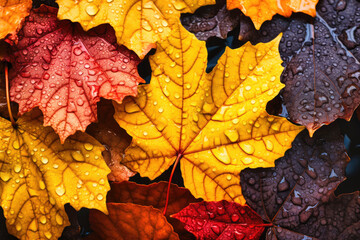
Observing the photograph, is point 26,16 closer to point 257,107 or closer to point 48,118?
point 48,118

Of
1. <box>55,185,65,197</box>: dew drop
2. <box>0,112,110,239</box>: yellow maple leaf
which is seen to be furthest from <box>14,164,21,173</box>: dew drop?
<box>55,185,65,197</box>: dew drop

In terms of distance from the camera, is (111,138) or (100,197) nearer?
(100,197)

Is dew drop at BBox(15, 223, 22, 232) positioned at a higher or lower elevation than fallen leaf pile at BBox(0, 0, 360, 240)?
lower

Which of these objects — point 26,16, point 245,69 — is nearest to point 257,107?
point 245,69

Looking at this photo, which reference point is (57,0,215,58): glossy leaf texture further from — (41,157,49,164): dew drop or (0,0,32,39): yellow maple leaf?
(41,157,49,164): dew drop

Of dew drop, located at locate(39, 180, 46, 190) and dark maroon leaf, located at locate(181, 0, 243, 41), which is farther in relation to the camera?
dark maroon leaf, located at locate(181, 0, 243, 41)

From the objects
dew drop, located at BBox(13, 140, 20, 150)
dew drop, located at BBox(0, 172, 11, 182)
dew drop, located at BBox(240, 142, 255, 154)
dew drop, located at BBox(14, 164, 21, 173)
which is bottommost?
dew drop, located at BBox(0, 172, 11, 182)

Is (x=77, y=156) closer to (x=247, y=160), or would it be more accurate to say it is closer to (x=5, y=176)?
(x=5, y=176)

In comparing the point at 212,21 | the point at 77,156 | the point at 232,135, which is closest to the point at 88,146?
the point at 77,156
